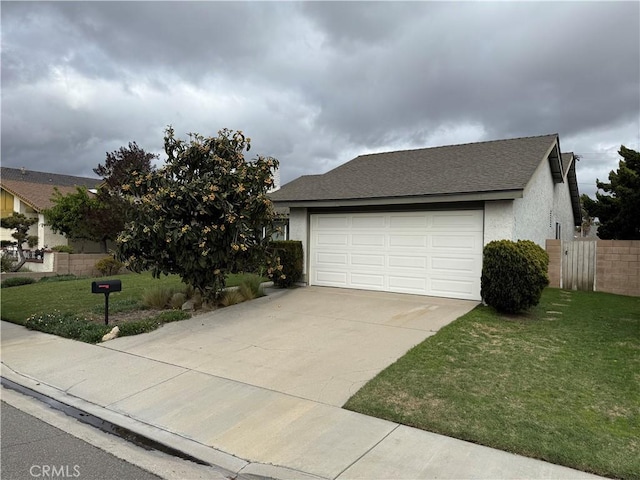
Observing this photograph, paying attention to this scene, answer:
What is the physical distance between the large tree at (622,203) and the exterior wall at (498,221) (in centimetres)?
821

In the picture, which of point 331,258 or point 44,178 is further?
point 44,178

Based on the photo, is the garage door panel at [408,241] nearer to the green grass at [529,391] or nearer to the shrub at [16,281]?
the green grass at [529,391]

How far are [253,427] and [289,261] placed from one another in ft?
27.0

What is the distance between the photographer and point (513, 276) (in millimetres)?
8805

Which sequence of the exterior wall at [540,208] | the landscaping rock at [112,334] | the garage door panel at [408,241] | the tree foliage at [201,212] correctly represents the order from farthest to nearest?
1. the garage door panel at [408,241]
2. the exterior wall at [540,208]
3. the tree foliage at [201,212]
4. the landscaping rock at [112,334]

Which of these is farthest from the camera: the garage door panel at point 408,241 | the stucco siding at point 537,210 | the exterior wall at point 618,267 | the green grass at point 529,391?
the exterior wall at point 618,267

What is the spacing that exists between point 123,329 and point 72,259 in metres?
13.7

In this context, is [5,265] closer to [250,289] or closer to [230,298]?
[250,289]

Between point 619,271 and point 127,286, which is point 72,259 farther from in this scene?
point 619,271

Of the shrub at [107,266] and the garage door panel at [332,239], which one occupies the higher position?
the garage door panel at [332,239]

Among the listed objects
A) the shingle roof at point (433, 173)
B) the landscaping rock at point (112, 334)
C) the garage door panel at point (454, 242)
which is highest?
the shingle roof at point (433, 173)

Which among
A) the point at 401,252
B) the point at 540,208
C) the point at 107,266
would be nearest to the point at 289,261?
the point at 401,252

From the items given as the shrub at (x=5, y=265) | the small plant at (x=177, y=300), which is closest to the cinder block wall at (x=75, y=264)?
the shrub at (x=5, y=265)

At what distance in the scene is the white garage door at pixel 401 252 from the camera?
35.0 ft
